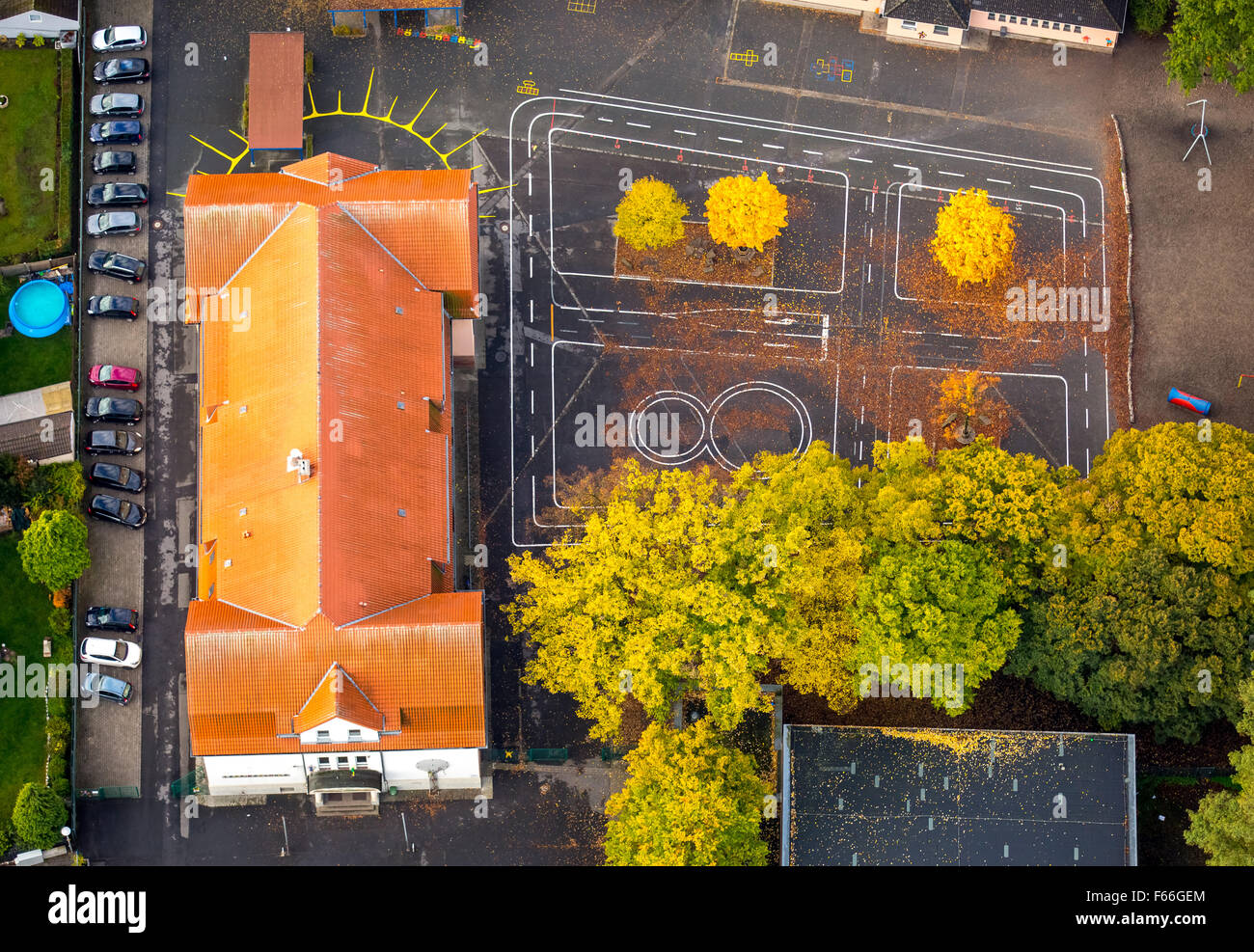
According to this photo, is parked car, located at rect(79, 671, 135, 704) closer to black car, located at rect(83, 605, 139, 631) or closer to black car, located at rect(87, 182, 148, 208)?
black car, located at rect(83, 605, 139, 631)

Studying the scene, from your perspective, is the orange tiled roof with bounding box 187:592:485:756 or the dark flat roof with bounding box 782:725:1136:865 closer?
the orange tiled roof with bounding box 187:592:485:756

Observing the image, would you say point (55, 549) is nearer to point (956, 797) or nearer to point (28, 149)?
point (28, 149)

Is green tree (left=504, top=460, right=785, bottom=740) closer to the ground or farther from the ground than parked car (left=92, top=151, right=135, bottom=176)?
closer to the ground

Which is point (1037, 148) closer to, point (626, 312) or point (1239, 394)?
point (1239, 394)

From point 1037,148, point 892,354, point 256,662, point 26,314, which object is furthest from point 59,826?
point 1037,148

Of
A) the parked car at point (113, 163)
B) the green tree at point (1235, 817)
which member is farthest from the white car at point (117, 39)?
the green tree at point (1235, 817)

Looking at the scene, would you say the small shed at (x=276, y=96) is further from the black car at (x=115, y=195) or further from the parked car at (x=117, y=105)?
the black car at (x=115, y=195)

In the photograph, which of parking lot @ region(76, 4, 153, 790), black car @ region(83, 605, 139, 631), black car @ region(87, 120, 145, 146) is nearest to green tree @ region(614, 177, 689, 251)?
parking lot @ region(76, 4, 153, 790)
